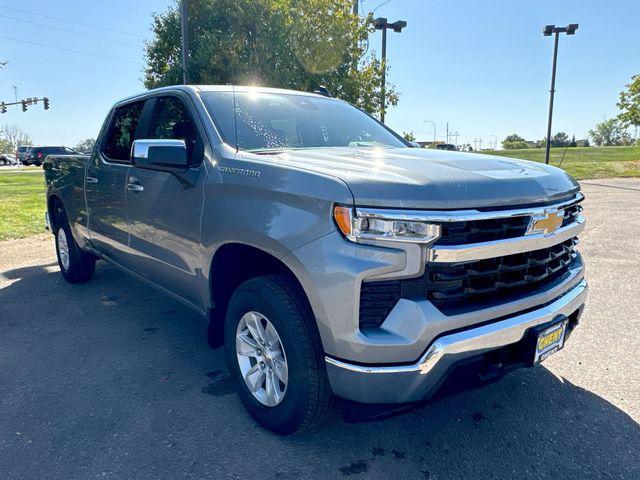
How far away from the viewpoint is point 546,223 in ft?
7.77

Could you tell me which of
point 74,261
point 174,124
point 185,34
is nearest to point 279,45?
point 185,34

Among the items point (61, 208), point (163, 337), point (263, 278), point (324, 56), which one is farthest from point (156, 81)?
point (263, 278)

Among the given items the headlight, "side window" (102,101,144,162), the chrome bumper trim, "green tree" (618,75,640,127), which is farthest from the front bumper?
"green tree" (618,75,640,127)

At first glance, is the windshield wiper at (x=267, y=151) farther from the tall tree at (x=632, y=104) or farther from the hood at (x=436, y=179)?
the tall tree at (x=632, y=104)

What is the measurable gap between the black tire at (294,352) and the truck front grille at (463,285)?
0.33 metres

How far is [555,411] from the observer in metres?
2.82

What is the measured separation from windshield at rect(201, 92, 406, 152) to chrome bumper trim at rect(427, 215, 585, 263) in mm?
1424

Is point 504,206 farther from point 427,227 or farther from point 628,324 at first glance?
point 628,324

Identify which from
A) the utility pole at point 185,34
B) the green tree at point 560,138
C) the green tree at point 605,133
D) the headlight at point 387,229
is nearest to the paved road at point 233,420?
the headlight at point 387,229

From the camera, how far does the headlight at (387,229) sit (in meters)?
2.00

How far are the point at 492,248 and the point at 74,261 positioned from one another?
4.70 metres

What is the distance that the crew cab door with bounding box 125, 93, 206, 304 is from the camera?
9.80 ft

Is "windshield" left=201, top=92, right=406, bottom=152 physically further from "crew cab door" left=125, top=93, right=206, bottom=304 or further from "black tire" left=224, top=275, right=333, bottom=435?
"black tire" left=224, top=275, right=333, bottom=435

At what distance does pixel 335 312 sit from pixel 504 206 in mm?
897
